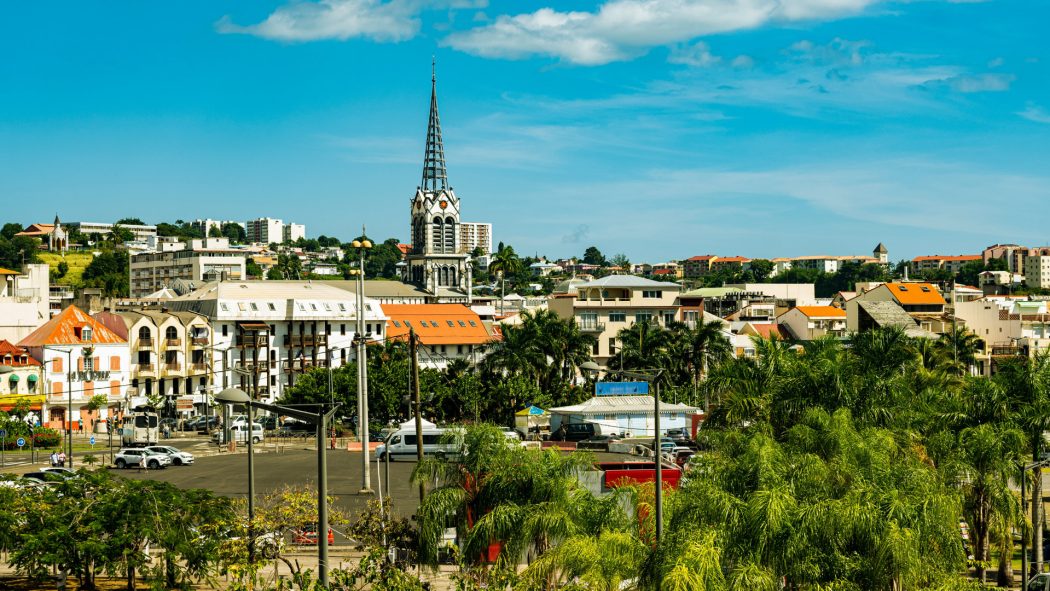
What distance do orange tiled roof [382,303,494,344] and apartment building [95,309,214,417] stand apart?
69.6ft

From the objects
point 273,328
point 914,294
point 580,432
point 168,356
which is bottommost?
point 580,432

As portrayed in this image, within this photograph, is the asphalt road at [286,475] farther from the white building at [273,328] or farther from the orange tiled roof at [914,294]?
the orange tiled roof at [914,294]

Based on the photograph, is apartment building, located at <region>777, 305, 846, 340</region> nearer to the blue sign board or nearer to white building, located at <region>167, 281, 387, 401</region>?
white building, located at <region>167, 281, 387, 401</region>

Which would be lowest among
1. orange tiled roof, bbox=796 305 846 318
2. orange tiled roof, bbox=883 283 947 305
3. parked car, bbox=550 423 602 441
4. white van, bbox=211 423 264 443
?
white van, bbox=211 423 264 443

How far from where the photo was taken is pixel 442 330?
117 meters

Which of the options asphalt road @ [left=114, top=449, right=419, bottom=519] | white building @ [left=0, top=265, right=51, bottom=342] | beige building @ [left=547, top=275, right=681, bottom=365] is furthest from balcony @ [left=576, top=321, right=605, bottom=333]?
white building @ [left=0, top=265, right=51, bottom=342]

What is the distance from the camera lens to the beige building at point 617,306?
111 meters

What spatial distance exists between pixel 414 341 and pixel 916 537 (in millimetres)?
22425

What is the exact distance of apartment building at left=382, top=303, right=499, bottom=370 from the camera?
4471 inches

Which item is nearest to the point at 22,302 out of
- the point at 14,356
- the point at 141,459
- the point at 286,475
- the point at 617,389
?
the point at 14,356

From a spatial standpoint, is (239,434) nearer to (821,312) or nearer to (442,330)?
(442,330)

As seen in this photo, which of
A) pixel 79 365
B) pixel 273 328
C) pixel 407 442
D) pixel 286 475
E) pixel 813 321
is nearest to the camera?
pixel 286 475

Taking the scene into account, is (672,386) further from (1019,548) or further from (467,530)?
(467,530)

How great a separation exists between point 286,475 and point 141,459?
9.43 metres
